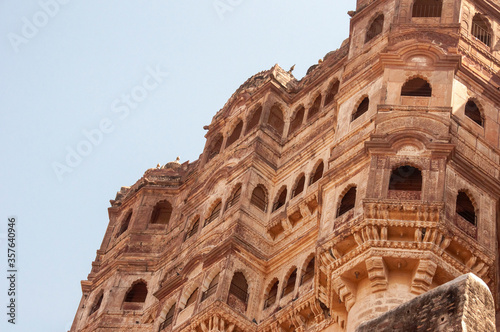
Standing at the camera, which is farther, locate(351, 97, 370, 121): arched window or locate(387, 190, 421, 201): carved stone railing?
locate(351, 97, 370, 121): arched window

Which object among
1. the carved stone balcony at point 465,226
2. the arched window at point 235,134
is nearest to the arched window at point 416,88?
the carved stone balcony at point 465,226

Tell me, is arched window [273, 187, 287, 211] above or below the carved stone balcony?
above

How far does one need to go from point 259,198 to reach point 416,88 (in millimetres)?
5879

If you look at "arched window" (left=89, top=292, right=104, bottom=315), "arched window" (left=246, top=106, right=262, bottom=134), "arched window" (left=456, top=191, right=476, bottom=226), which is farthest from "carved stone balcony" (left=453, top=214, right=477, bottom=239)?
"arched window" (left=89, top=292, right=104, bottom=315)

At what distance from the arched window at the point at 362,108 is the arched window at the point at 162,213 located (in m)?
10.3

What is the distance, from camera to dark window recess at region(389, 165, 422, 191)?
22719 millimetres

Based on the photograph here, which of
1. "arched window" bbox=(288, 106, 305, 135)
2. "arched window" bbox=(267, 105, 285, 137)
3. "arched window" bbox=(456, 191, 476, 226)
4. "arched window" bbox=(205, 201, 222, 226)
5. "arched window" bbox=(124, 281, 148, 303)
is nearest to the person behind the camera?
"arched window" bbox=(456, 191, 476, 226)

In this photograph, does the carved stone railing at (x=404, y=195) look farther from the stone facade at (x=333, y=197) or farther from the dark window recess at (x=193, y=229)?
the dark window recess at (x=193, y=229)

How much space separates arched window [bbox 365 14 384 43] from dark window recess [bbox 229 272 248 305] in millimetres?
7171

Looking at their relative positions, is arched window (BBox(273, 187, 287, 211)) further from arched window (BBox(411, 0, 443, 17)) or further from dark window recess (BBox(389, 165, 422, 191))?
dark window recess (BBox(389, 165, 422, 191))

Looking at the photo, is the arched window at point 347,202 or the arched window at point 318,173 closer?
the arched window at point 347,202

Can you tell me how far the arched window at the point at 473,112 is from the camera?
25.2 m

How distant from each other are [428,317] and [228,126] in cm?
2308

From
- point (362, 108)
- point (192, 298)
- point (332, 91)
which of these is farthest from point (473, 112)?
point (192, 298)
